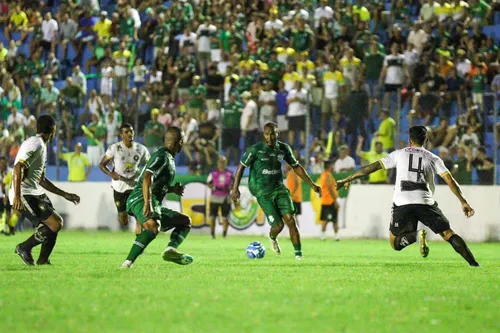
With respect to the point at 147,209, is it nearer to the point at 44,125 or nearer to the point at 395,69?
the point at 44,125

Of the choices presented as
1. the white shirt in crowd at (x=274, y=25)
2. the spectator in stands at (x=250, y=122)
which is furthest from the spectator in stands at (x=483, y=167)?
the white shirt in crowd at (x=274, y=25)

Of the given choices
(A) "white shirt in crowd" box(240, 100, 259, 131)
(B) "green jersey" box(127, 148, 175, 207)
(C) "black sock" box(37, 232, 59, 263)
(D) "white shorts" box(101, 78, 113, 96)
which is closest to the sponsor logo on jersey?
(B) "green jersey" box(127, 148, 175, 207)

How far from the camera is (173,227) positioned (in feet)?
56.3

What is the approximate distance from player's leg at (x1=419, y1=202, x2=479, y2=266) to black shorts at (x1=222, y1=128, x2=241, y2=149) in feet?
42.4

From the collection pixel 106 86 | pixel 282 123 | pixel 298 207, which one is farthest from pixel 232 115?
pixel 106 86

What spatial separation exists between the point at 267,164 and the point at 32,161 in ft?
16.6

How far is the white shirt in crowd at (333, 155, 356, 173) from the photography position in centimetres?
2914

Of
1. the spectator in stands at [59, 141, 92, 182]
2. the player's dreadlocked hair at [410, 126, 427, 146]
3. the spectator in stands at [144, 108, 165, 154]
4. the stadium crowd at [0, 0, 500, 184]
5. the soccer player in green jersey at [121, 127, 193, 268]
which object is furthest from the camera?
the spectator in stands at [59, 141, 92, 182]

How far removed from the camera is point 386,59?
100 feet

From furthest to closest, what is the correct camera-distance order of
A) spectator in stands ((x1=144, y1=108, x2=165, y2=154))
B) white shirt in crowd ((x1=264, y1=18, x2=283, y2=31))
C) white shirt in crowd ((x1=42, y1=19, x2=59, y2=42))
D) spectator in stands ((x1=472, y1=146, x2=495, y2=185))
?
white shirt in crowd ((x1=42, y1=19, x2=59, y2=42)), white shirt in crowd ((x1=264, y1=18, x2=283, y2=31)), spectator in stands ((x1=144, y1=108, x2=165, y2=154)), spectator in stands ((x1=472, y1=146, x2=495, y2=185))

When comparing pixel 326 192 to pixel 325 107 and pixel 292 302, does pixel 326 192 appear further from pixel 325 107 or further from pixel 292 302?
pixel 292 302

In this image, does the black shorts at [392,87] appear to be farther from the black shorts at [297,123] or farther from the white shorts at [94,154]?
the white shorts at [94,154]

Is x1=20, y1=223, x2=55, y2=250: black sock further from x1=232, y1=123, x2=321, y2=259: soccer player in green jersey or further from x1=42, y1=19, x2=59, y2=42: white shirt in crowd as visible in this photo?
x1=42, y1=19, x2=59, y2=42: white shirt in crowd

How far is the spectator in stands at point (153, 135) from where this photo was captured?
30.6 m
